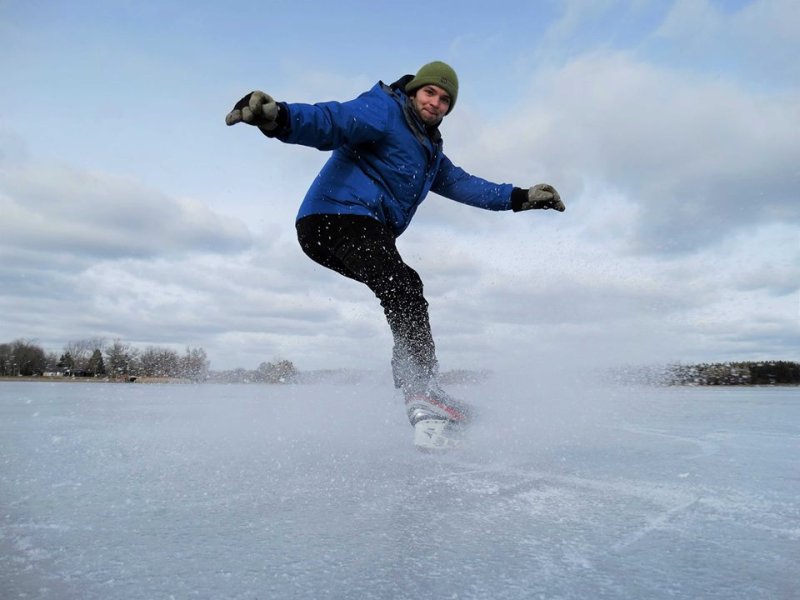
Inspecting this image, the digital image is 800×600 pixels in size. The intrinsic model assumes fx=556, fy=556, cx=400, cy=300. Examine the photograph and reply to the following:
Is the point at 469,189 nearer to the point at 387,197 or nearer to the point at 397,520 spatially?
the point at 387,197

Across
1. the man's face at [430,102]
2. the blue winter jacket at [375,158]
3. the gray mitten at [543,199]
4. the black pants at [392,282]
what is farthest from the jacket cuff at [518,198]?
the black pants at [392,282]

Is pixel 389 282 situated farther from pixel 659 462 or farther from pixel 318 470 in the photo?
pixel 659 462

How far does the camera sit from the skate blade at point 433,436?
2.95 metres

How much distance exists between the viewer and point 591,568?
1.24 metres

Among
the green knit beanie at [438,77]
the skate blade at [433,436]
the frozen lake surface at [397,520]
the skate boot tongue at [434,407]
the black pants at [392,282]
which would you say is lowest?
the frozen lake surface at [397,520]

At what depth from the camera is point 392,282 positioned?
3043 millimetres

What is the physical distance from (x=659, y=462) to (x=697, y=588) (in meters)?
1.60

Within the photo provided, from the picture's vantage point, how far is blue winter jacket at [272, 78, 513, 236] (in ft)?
9.89

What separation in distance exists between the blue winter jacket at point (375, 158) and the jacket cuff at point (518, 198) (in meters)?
0.81

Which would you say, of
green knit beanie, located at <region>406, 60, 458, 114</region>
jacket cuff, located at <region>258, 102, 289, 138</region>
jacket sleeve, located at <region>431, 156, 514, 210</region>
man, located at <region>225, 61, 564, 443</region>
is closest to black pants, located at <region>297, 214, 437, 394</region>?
man, located at <region>225, 61, 564, 443</region>

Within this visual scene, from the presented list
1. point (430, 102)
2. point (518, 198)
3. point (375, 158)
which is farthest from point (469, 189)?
point (375, 158)

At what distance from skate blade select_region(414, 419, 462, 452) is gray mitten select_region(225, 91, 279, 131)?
5.63 ft

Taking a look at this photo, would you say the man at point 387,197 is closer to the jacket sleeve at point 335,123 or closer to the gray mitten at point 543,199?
the jacket sleeve at point 335,123

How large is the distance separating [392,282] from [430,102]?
45.2 inches
